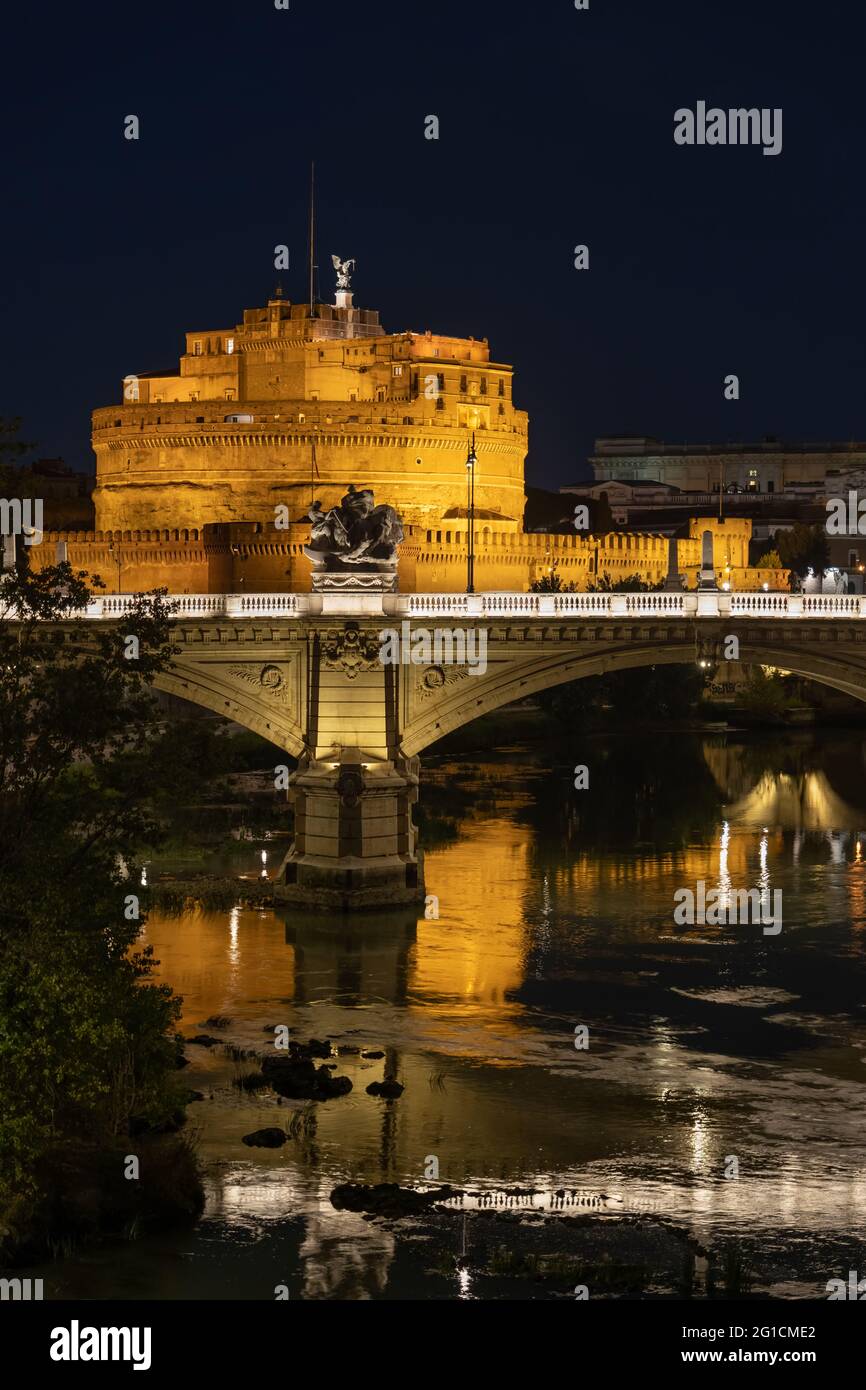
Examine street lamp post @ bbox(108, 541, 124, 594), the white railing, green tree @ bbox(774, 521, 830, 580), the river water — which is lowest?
the river water

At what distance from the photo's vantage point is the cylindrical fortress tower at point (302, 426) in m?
103

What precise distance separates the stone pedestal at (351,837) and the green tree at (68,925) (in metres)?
16.0

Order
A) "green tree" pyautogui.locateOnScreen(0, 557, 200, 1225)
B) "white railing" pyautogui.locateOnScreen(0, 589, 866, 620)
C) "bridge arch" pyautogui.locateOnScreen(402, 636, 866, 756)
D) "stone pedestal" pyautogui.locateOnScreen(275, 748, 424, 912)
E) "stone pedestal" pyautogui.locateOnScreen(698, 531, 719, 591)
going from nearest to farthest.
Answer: "green tree" pyautogui.locateOnScreen(0, 557, 200, 1225)
"stone pedestal" pyautogui.locateOnScreen(275, 748, 424, 912)
"stone pedestal" pyautogui.locateOnScreen(698, 531, 719, 591)
"white railing" pyautogui.locateOnScreen(0, 589, 866, 620)
"bridge arch" pyautogui.locateOnScreen(402, 636, 866, 756)

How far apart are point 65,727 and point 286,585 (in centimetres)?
6769

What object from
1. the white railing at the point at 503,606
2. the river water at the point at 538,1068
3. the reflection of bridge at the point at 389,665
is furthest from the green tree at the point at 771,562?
the reflection of bridge at the point at 389,665

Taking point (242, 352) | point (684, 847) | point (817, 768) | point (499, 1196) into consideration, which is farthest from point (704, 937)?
point (242, 352)

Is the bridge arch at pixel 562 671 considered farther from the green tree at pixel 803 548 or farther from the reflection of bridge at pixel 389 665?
the green tree at pixel 803 548

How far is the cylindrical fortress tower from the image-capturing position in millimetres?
103000

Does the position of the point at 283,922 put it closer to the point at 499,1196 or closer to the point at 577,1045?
the point at 577,1045

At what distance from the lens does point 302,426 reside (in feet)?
337

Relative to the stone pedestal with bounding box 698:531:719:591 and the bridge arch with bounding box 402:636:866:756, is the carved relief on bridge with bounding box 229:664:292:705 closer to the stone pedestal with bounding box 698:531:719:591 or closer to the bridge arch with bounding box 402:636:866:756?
the bridge arch with bounding box 402:636:866:756

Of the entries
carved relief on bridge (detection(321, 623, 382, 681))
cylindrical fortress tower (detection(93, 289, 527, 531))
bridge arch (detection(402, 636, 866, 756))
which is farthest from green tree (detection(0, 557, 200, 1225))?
cylindrical fortress tower (detection(93, 289, 527, 531))

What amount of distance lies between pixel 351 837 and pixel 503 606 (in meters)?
6.72

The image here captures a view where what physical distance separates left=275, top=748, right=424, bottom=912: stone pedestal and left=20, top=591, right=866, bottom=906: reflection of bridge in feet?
0.12
